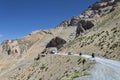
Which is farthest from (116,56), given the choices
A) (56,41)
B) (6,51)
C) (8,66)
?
(6,51)

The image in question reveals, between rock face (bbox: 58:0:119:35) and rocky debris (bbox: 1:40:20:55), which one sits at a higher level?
rock face (bbox: 58:0:119:35)

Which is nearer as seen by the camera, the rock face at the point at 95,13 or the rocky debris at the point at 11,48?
the rock face at the point at 95,13

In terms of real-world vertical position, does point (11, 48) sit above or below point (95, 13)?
below

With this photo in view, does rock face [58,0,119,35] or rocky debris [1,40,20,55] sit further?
rocky debris [1,40,20,55]

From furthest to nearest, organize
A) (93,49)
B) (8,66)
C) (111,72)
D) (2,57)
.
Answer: (2,57), (8,66), (93,49), (111,72)

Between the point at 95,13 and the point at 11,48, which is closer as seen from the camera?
the point at 95,13

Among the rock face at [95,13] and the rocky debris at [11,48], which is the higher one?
the rock face at [95,13]

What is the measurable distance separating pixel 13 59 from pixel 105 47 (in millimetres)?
114369

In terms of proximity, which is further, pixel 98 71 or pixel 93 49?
pixel 93 49

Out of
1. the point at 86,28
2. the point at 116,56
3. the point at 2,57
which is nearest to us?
the point at 116,56

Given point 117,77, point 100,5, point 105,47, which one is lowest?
point 117,77

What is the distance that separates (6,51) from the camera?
193 metres

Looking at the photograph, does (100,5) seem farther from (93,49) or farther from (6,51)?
(93,49)

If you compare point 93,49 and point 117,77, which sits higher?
point 93,49
